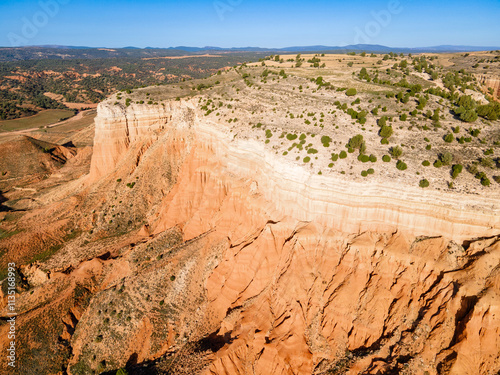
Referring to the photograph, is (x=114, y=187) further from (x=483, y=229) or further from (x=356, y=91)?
(x=483, y=229)

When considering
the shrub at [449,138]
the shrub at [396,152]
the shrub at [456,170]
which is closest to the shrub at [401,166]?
the shrub at [396,152]

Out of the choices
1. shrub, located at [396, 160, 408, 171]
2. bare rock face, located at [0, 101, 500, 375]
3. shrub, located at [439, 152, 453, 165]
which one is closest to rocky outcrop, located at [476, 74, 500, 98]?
shrub, located at [439, 152, 453, 165]

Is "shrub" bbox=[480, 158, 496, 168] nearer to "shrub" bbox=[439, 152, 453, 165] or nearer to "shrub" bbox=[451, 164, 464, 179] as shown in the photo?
"shrub" bbox=[439, 152, 453, 165]

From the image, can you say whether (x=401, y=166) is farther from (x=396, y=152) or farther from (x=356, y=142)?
(x=356, y=142)

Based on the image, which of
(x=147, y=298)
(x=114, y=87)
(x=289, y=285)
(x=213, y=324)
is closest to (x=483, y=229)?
(x=289, y=285)

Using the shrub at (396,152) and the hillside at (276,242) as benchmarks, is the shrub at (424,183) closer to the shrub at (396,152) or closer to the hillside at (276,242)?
the hillside at (276,242)

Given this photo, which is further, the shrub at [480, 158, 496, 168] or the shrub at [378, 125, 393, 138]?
the shrub at [378, 125, 393, 138]

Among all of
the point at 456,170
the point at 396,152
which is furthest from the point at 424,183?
the point at 396,152
